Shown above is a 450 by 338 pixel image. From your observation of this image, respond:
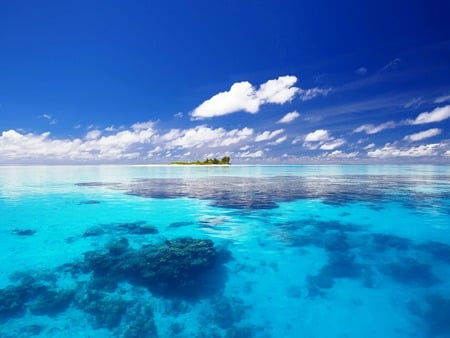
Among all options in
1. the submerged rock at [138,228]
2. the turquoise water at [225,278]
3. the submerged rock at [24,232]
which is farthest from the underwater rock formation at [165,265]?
the submerged rock at [24,232]

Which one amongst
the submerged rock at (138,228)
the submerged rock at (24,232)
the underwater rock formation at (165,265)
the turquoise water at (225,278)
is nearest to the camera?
the turquoise water at (225,278)

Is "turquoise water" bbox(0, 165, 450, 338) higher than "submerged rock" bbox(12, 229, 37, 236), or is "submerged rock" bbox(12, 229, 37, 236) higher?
"submerged rock" bbox(12, 229, 37, 236)

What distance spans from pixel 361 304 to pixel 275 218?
8115 millimetres

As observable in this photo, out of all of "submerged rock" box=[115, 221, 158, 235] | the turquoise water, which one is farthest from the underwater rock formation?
"submerged rock" box=[115, 221, 158, 235]

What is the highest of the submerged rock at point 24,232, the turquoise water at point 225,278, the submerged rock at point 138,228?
the submerged rock at point 24,232

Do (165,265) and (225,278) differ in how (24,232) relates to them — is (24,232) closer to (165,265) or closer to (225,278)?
(165,265)

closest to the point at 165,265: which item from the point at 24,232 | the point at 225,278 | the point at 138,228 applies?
the point at 225,278

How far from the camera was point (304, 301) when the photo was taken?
279 inches

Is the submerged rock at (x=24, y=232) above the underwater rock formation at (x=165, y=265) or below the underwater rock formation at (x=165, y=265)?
above

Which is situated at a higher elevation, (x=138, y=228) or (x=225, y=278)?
(x=138, y=228)

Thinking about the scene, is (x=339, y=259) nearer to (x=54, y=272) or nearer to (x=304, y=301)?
(x=304, y=301)

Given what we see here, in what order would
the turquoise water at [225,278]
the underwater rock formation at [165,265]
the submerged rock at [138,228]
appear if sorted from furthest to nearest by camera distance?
the submerged rock at [138,228], the underwater rock formation at [165,265], the turquoise water at [225,278]

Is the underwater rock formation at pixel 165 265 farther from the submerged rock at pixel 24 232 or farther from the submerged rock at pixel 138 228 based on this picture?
A: the submerged rock at pixel 24 232

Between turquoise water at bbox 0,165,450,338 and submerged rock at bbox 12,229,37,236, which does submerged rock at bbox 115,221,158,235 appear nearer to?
turquoise water at bbox 0,165,450,338
